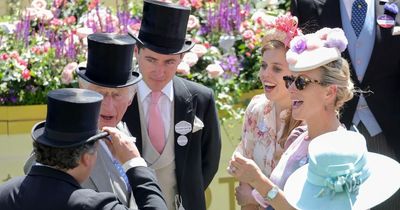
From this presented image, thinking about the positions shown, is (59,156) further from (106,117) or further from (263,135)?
(263,135)

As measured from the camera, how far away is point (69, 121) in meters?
4.19

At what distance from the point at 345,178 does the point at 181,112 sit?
2000 mm

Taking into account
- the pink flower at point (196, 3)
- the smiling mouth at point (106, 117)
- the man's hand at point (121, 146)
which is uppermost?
the man's hand at point (121, 146)

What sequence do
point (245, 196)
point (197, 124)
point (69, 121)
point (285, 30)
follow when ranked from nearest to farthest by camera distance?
point (69, 121), point (245, 196), point (285, 30), point (197, 124)

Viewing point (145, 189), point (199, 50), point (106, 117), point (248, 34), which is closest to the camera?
point (145, 189)

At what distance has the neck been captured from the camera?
482 cm

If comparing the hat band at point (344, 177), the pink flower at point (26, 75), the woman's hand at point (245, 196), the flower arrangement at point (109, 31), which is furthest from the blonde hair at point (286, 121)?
the pink flower at point (26, 75)

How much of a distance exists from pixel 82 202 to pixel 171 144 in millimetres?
1915

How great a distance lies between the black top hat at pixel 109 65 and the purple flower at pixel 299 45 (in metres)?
0.72

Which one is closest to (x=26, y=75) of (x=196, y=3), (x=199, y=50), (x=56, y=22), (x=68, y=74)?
(x=68, y=74)

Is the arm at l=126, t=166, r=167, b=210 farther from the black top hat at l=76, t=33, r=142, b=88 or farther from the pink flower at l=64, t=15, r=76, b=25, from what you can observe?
the pink flower at l=64, t=15, r=76, b=25

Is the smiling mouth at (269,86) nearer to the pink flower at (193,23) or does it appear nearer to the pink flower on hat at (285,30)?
the pink flower on hat at (285,30)

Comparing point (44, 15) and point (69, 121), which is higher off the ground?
point (69, 121)

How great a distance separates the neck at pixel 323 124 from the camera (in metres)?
4.82
